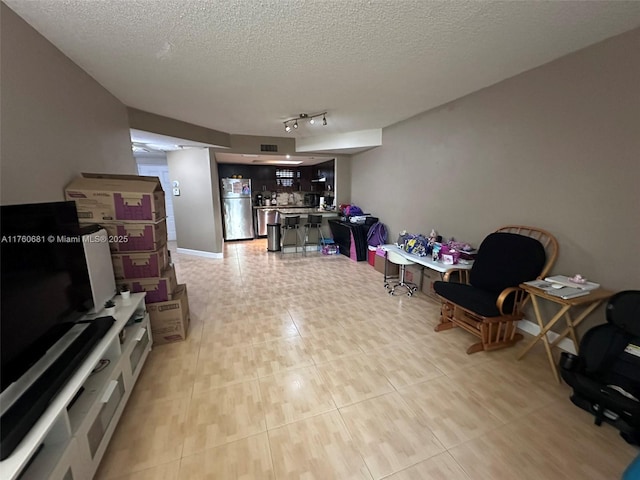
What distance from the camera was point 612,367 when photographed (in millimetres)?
1643

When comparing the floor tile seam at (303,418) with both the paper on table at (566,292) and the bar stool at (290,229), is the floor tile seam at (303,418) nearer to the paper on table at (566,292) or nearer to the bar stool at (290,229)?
the paper on table at (566,292)

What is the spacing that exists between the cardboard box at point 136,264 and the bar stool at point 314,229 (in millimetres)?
3676

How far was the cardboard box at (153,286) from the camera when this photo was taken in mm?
2248

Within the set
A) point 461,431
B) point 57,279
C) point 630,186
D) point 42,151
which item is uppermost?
point 42,151

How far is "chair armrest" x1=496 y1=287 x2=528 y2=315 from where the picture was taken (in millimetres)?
2178

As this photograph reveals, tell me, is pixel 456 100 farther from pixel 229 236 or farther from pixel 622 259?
pixel 229 236

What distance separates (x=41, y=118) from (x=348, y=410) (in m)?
2.91

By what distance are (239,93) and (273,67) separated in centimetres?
82

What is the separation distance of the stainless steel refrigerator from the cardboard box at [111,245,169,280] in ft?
15.9

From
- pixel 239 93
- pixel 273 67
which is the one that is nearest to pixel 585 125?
pixel 273 67

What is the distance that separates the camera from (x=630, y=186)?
1841 millimetres

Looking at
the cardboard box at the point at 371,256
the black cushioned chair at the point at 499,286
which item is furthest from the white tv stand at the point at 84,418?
the cardboard box at the point at 371,256

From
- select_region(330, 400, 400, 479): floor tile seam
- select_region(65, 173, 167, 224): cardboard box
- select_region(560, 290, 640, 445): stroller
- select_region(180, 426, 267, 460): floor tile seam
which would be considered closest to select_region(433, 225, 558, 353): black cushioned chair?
select_region(560, 290, 640, 445): stroller

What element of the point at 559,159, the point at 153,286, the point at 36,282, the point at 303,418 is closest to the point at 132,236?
the point at 153,286
